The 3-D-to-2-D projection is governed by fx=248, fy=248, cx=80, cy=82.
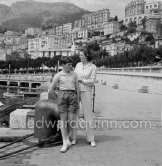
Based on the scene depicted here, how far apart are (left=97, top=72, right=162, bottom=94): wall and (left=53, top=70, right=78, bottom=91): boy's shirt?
1737 centimetres

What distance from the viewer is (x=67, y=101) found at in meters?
4.35

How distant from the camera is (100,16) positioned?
17325cm

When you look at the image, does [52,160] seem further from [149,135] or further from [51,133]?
[149,135]

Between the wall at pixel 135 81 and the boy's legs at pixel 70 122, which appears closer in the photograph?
the boy's legs at pixel 70 122

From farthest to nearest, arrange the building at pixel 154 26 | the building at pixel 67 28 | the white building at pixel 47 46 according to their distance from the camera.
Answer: the building at pixel 67 28 → the white building at pixel 47 46 → the building at pixel 154 26

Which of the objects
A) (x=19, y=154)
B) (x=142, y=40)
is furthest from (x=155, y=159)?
(x=142, y=40)

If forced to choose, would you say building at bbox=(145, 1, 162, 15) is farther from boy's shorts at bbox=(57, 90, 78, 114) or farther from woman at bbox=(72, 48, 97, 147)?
boy's shorts at bbox=(57, 90, 78, 114)

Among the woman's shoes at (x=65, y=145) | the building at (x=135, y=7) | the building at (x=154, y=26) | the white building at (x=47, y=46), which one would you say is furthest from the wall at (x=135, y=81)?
the building at (x=135, y=7)

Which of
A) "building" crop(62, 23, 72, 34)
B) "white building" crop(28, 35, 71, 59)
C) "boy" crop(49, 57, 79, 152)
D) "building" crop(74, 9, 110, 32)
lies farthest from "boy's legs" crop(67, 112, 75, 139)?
"building" crop(62, 23, 72, 34)

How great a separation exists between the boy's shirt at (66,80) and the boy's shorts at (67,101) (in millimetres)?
72

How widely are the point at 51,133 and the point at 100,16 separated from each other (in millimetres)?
175717

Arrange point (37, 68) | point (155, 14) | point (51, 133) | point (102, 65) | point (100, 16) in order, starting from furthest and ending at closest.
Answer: point (100, 16) → point (155, 14) → point (37, 68) → point (102, 65) → point (51, 133)

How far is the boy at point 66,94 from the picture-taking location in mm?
4305

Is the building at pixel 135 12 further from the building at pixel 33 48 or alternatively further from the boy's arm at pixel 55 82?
the boy's arm at pixel 55 82
